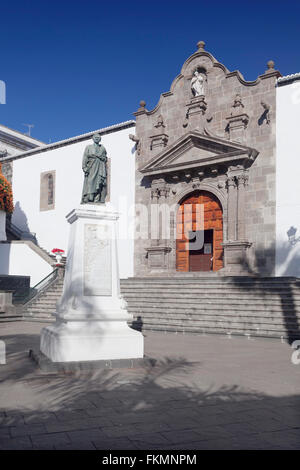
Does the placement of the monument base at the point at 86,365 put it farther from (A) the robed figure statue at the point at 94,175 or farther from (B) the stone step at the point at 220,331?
(B) the stone step at the point at 220,331

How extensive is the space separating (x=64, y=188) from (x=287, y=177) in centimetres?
1260

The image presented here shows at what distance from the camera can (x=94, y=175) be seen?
8.27m

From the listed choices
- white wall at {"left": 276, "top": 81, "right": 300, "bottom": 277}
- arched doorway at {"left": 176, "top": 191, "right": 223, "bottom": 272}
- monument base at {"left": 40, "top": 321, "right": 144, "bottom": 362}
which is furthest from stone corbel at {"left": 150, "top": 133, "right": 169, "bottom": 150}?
monument base at {"left": 40, "top": 321, "right": 144, "bottom": 362}

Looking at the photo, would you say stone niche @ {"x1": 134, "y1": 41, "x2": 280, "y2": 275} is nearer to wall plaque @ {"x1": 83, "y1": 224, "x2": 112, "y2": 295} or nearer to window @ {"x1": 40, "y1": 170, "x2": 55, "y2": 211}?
window @ {"x1": 40, "y1": 170, "x2": 55, "y2": 211}

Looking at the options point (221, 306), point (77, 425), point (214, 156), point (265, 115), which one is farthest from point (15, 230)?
point (77, 425)

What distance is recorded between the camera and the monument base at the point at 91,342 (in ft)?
23.0

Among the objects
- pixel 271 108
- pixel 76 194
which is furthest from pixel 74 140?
pixel 271 108

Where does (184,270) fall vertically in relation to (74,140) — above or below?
below

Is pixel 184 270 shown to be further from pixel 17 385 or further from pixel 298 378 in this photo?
pixel 17 385

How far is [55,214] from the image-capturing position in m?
25.3

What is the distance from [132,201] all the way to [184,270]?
14.4 ft

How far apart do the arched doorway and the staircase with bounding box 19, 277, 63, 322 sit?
548 cm

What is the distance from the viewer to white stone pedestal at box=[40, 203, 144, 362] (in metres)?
7.14

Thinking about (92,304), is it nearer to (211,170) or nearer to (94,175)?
(94,175)
